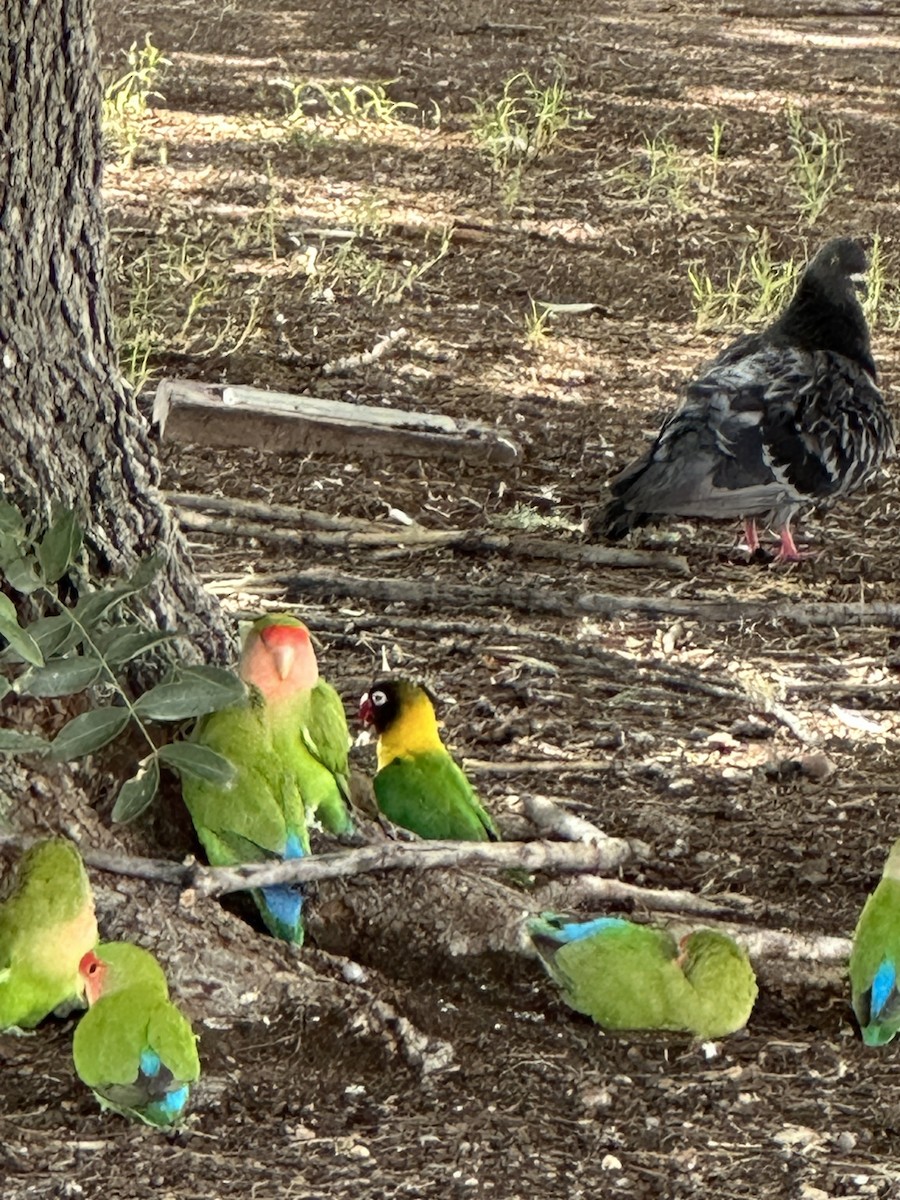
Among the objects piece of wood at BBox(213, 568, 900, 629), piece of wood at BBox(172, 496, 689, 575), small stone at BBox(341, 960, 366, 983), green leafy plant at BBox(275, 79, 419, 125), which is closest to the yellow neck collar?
small stone at BBox(341, 960, 366, 983)

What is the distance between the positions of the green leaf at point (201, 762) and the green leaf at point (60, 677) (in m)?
0.18

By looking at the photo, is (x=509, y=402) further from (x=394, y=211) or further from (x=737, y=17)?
(x=737, y=17)

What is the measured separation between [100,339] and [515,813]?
1.34 meters

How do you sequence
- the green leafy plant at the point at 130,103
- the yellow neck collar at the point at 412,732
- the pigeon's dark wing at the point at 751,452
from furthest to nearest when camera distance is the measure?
1. the green leafy plant at the point at 130,103
2. the pigeon's dark wing at the point at 751,452
3. the yellow neck collar at the point at 412,732

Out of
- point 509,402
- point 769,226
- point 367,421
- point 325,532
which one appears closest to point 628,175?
point 769,226

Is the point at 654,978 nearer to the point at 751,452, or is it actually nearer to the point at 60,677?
the point at 60,677

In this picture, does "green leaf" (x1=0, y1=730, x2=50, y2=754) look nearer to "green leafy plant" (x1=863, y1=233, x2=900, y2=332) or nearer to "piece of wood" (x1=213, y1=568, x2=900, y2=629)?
"piece of wood" (x1=213, y1=568, x2=900, y2=629)

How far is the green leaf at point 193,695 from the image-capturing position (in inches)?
112

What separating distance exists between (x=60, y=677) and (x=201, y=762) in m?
0.27

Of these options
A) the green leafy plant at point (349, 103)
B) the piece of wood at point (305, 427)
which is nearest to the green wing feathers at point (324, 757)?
the piece of wood at point (305, 427)

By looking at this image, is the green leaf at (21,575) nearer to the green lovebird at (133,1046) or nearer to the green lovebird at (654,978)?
the green lovebird at (133,1046)

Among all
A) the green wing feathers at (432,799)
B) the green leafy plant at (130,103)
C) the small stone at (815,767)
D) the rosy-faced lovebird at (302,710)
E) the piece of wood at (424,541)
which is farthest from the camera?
the green leafy plant at (130,103)

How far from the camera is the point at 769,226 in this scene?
8.30m

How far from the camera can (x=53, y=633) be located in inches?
111
